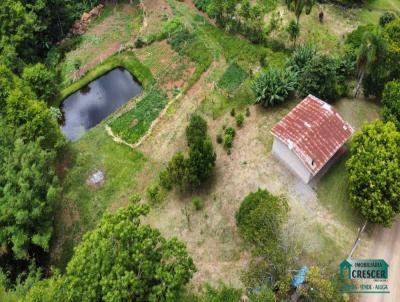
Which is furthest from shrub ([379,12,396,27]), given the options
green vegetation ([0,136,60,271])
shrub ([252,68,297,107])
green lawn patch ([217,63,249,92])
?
green vegetation ([0,136,60,271])

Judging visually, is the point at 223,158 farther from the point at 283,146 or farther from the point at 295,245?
the point at 295,245

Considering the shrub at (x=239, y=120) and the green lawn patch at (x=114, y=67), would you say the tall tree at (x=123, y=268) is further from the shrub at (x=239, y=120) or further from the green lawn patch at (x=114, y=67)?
the green lawn patch at (x=114, y=67)

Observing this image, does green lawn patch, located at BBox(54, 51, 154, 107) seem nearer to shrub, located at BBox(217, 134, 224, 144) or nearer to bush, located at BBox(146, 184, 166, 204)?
shrub, located at BBox(217, 134, 224, 144)

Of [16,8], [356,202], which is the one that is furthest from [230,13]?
[356,202]

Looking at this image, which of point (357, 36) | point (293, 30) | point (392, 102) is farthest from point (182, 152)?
point (357, 36)

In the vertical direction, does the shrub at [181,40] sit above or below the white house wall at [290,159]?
Result: above

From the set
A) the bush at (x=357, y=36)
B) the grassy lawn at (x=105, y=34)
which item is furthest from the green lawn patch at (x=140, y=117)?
the bush at (x=357, y=36)
